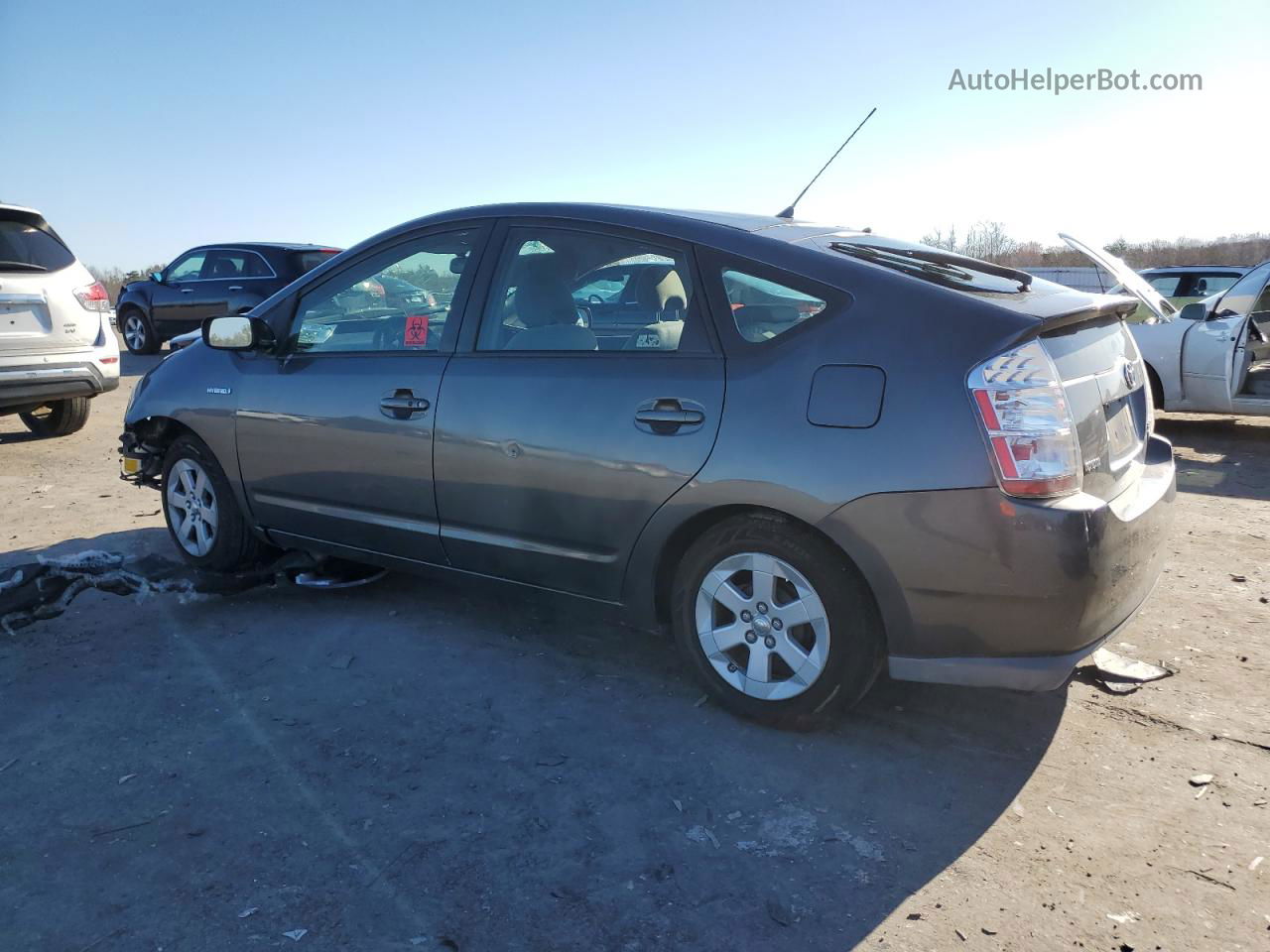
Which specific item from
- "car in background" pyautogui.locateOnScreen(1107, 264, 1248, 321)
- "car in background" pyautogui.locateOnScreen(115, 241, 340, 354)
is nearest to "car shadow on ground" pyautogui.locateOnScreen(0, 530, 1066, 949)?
"car in background" pyautogui.locateOnScreen(115, 241, 340, 354)

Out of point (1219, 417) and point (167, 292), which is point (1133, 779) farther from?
point (167, 292)

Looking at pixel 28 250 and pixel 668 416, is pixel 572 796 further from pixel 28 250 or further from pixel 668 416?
pixel 28 250

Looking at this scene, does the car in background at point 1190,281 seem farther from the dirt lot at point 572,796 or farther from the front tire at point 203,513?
the front tire at point 203,513

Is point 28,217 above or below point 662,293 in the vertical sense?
above

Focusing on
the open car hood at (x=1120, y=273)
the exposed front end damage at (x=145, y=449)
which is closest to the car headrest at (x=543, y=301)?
the exposed front end damage at (x=145, y=449)

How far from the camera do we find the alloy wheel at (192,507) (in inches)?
192

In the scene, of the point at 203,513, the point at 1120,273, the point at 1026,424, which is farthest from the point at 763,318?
the point at 203,513

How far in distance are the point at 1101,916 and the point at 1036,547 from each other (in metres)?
0.96

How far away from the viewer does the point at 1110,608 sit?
9.75ft

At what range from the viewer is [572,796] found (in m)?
2.96

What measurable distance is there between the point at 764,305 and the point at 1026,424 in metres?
0.94

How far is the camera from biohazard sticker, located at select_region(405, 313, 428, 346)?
4.06 metres

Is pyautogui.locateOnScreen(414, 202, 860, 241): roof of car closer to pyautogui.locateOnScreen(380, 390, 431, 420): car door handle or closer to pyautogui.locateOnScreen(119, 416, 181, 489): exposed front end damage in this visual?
pyautogui.locateOnScreen(380, 390, 431, 420): car door handle

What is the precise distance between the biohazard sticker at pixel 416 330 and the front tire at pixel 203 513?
135 centimetres
